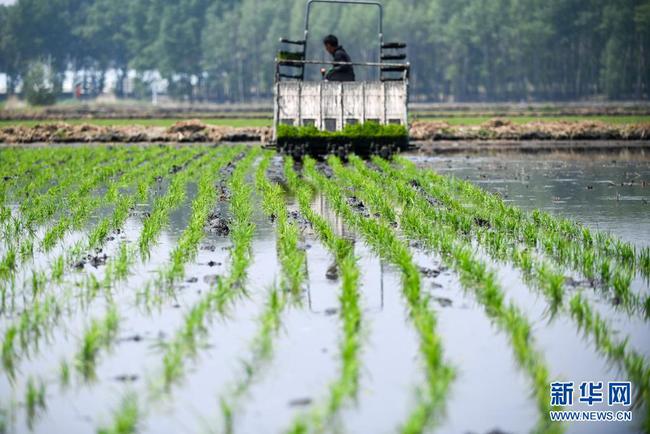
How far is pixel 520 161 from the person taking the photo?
25953mm

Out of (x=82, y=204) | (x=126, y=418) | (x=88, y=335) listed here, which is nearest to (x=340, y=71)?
(x=82, y=204)

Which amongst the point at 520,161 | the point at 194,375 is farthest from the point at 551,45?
the point at 194,375

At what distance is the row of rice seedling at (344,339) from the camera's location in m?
5.09

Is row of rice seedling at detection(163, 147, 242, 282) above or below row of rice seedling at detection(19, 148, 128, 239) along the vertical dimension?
above

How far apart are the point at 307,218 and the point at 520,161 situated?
13860mm

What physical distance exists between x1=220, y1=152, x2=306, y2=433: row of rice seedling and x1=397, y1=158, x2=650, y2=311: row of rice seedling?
2.31 m

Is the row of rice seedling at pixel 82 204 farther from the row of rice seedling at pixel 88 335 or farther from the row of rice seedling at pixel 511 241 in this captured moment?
the row of rice seedling at pixel 511 241

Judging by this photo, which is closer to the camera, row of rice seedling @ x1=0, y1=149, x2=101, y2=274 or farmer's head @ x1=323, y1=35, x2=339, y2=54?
row of rice seedling @ x1=0, y1=149, x2=101, y2=274

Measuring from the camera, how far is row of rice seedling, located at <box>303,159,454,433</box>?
516 cm

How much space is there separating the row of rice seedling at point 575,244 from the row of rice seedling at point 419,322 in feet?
4.51

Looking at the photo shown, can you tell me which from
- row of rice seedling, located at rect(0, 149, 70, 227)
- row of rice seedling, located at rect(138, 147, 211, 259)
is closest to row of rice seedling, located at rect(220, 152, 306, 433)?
row of rice seedling, located at rect(138, 147, 211, 259)

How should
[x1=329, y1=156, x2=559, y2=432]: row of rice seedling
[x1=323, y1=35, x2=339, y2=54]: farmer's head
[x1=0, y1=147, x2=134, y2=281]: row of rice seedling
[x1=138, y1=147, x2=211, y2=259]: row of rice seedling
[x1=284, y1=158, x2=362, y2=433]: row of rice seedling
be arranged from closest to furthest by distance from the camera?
1. [x1=284, y1=158, x2=362, y2=433]: row of rice seedling
2. [x1=329, y1=156, x2=559, y2=432]: row of rice seedling
3. [x1=0, y1=147, x2=134, y2=281]: row of rice seedling
4. [x1=138, y1=147, x2=211, y2=259]: row of rice seedling
5. [x1=323, y1=35, x2=339, y2=54]: farmer's head

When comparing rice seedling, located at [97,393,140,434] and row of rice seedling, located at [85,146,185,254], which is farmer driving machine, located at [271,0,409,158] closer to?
row of rice seedling, located at [85,146,185,254]

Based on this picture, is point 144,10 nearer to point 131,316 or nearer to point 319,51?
point 319,51
